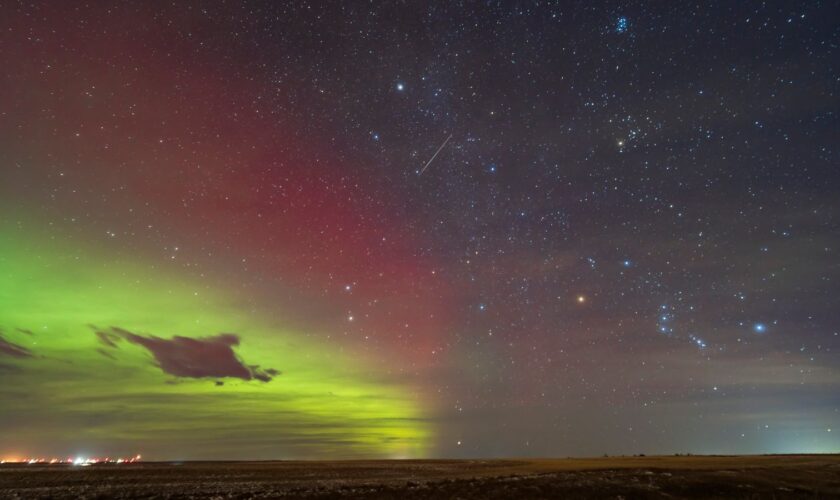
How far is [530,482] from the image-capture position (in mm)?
40875

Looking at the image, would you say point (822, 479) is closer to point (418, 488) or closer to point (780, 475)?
point (780, 475)

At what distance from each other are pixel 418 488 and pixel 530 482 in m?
8.98

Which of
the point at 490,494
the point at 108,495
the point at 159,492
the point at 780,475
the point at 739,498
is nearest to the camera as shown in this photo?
the point at 739,498

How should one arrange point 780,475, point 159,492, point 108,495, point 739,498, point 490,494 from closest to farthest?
point 739,498
point 490,494
point 108,495
point 159,492
point 780,475

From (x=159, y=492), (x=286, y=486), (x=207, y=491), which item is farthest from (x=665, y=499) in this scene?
(x=159, y=492)

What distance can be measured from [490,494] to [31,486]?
40.6 m

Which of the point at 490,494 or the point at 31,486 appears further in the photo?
the point at 31,486

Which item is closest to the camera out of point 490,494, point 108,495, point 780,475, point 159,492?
point 490,494

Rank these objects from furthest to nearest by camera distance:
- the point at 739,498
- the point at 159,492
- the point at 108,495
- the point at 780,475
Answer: the point at 780,475, the point at 159,492, the point at 108,495, the point at 739,498

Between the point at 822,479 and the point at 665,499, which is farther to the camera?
the point at 822,479

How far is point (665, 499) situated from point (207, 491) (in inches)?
1346

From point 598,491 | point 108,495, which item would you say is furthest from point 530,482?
point 108,495

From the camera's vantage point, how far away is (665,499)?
3406cm

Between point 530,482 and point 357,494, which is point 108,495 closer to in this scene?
point 357,494
